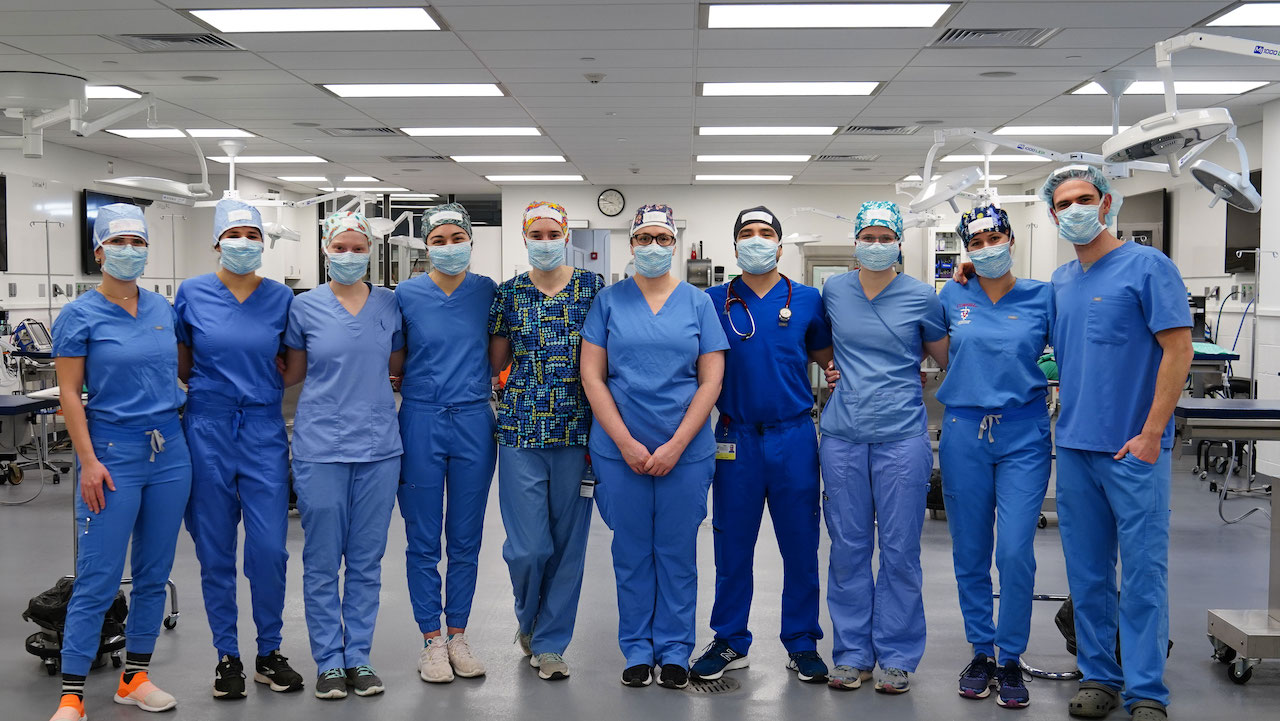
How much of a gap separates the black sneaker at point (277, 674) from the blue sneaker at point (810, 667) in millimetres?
1537

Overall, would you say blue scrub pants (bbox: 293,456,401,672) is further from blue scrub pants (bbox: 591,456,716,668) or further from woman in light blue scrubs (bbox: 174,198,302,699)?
blue scrub pants (bbox: 591,456,716,668)

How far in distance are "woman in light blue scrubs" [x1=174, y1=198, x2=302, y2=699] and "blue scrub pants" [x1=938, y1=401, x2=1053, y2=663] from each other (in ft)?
6.55

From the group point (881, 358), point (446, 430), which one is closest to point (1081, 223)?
point (881, 358)

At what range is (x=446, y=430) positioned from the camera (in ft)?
10.0

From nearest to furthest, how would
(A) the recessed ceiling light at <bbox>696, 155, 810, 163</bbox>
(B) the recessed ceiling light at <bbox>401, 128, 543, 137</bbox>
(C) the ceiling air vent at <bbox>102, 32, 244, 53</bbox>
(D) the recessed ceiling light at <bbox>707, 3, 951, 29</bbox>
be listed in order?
(D) the recessed ceiling light at <bbox>707, 3, 951, 29</bbox>
(C) the ceiling air vent at <bbox>102, 32, 244, 53</bbox>
(B) the recessed ceiling light at <bbox>401, 128, 543, 137</bbox>
(A) the recessed ceiling light at <bbox>696, 155, 810, 163</bbox>

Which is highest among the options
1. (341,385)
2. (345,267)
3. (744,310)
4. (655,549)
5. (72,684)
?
(345,267)

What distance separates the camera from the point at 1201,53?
5812 mm

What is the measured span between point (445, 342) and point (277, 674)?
112 cm

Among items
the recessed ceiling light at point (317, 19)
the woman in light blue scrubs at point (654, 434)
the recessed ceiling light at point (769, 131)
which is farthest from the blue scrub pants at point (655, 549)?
the recessed ceiling light at point (769, 131)

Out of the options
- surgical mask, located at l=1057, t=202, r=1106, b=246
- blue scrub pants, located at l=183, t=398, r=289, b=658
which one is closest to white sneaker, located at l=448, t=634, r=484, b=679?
blue scrub pants, located at l=183, t=398, r=289, b=658

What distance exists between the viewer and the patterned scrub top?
3.02 metres

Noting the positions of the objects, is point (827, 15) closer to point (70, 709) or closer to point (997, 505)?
point (997, 505)

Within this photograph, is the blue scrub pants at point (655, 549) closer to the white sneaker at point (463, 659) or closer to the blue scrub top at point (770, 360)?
the blue scrub top at point (770, 360)

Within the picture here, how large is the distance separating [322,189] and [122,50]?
25.2ft
